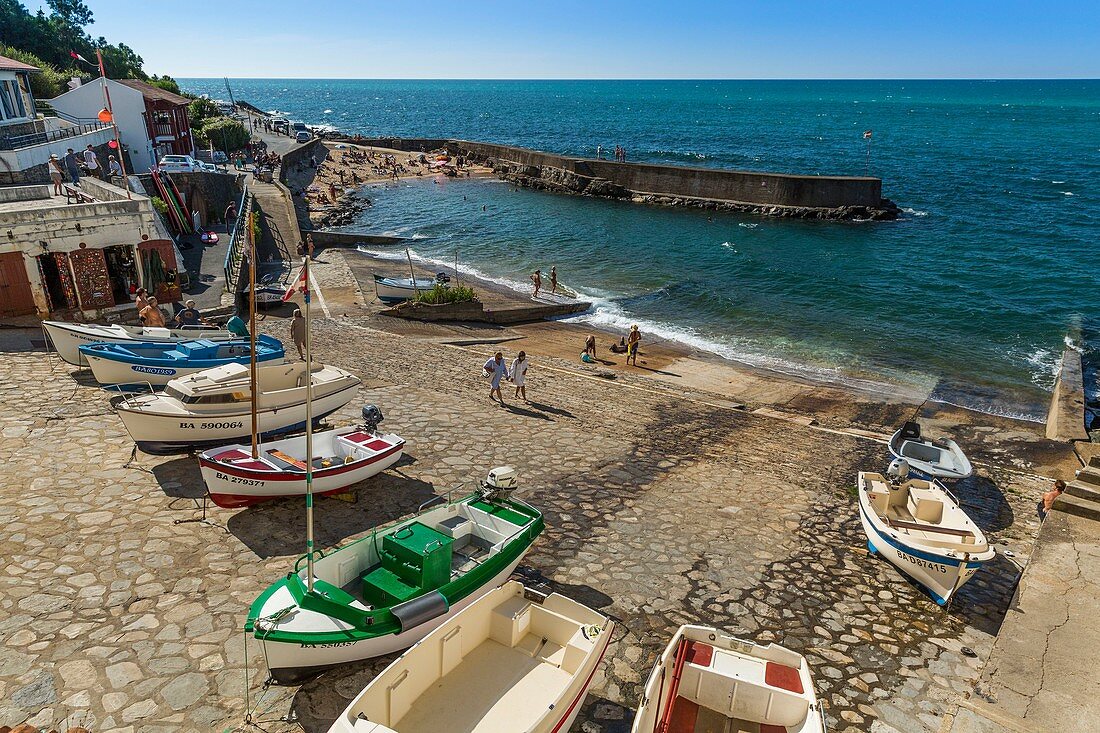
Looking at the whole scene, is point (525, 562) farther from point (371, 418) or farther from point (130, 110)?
point (130, 110)

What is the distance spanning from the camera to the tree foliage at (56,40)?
64938 mm

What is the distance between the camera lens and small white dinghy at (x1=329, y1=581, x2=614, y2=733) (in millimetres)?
5938

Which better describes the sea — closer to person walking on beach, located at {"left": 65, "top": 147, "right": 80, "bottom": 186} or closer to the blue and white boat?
the blue and white boat

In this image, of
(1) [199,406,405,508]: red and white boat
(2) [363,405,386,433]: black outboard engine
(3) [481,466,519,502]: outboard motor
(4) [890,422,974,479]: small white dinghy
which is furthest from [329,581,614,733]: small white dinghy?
(4) [890,422,974,479]: small white dinghy

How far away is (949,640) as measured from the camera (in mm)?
8492

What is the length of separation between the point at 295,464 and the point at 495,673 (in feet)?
16.8

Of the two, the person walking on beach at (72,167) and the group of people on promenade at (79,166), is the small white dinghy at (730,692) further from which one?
the person walking on beach at (72,167)

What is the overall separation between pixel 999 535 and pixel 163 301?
21.7 m

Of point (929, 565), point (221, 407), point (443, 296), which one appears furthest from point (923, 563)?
point (443, 296)

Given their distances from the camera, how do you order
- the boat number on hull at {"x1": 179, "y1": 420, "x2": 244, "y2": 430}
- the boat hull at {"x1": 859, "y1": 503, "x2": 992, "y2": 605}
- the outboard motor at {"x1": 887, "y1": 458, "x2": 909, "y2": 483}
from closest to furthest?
the boat hull at {"x1": 859, "y1": 503, "x2": 992, "y2": 605} → the boat number on hull at {"x1": 179, "y1": 420, "x2": 244, "y2": 430} → the outboard motor at {"x1": 887, "y1": 458, "x2": 909, "y2": 483}

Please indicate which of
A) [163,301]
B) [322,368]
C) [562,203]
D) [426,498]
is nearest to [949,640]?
[426,498]

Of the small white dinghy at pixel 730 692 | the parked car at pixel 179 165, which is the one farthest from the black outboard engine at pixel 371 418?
the parked car at pixel 179 165

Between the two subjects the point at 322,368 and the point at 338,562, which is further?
the point at 322,368

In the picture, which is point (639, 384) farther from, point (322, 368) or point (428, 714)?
point (428, 714)
